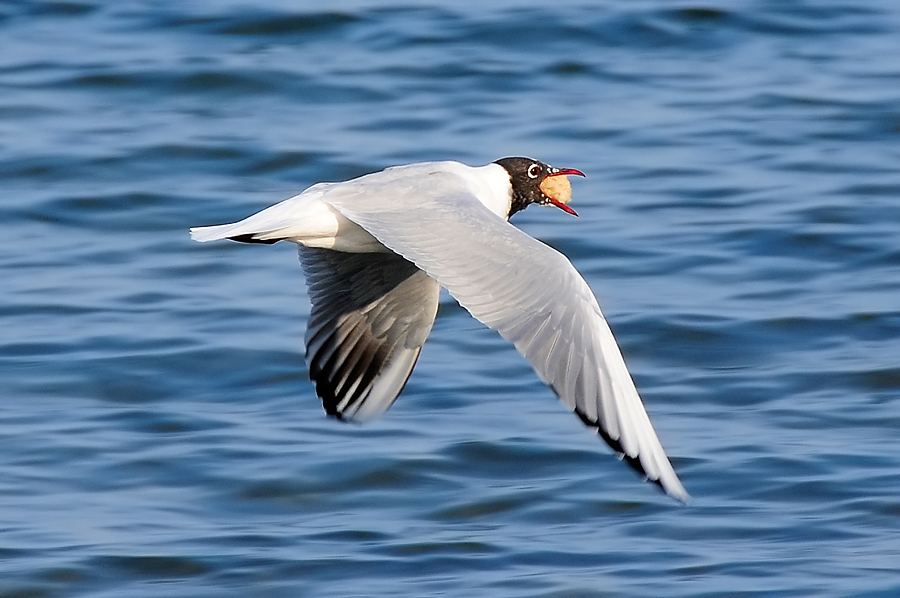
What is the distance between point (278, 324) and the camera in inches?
292

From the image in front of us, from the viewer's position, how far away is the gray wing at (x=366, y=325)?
5594 millimetres

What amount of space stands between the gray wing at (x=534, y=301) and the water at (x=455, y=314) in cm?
132

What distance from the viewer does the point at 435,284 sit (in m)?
5.64

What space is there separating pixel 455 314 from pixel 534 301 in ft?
10.4

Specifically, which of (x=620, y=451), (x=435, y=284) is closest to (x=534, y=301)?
(x=620, y=451)

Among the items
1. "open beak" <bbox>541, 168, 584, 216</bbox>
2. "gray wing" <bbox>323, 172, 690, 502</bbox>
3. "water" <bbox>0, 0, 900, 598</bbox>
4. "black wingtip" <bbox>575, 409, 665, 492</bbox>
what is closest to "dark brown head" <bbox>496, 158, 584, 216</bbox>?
"open beak" <bbox>541, 168, 584, 216</bbox>

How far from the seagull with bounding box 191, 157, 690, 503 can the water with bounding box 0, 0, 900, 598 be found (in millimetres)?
692

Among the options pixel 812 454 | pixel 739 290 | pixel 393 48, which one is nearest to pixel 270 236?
pixel 812 454

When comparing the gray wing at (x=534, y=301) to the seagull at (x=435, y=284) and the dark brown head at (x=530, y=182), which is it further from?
the dark brown head at (x=530, y=182)

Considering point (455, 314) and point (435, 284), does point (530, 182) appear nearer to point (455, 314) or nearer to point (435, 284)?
point (435, 284)

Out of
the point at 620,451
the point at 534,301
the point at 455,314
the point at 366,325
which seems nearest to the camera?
the point at 620,451

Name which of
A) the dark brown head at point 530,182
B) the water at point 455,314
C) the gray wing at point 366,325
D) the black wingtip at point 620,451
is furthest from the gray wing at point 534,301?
the water at point 455,314

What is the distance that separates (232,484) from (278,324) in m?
1.41

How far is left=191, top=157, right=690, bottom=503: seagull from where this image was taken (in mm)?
4211
